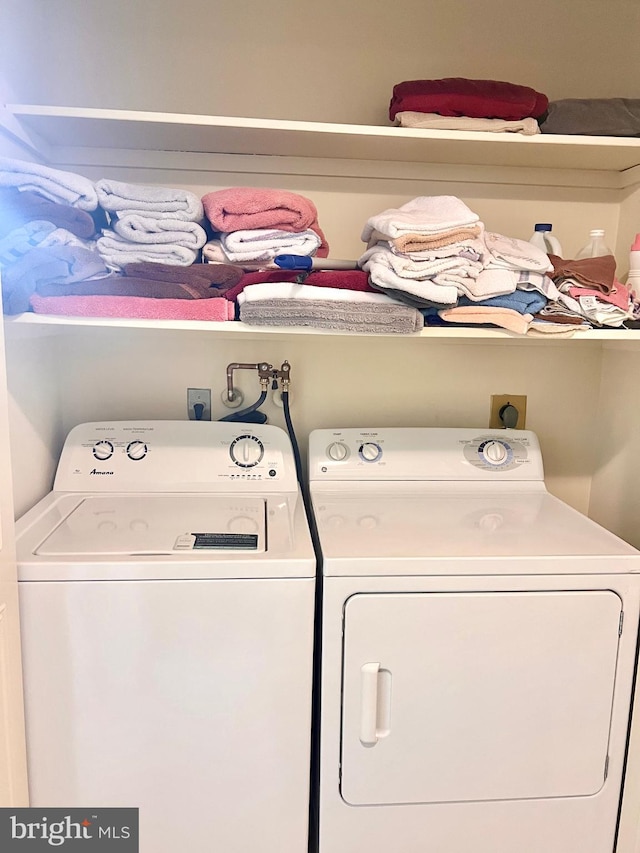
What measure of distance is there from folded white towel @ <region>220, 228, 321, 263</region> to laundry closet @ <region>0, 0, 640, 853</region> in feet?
0.74

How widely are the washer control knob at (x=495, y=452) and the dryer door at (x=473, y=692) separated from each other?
50 cm

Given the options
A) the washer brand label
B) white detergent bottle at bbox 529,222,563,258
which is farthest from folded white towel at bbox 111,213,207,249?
the washer brand label

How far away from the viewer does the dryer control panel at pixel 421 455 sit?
A: 168 cm

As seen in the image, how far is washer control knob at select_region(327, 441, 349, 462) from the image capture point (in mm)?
1685

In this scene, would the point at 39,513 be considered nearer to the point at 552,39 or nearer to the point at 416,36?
the point at 416,36

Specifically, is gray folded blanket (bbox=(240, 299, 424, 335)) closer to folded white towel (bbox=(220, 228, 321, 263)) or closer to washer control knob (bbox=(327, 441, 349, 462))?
folded white towel (bbox=(220, 228, 321, 263))

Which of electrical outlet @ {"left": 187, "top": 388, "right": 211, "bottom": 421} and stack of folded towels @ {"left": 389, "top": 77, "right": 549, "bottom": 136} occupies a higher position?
stack of folded towels @ {"left": 389, "top": 77, "right": 549, "bottom": 136}

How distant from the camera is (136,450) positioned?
5.37 ft

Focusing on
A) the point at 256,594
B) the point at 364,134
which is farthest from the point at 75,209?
the point at 256,594

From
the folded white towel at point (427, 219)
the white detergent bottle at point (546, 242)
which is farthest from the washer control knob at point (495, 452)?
the folded white towel at point (427, 219)

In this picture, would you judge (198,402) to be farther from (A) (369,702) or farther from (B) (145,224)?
(A) (369,702)

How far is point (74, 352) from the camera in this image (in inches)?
69.0

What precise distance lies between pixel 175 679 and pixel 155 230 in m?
0.93

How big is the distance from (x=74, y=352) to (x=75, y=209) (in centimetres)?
51
